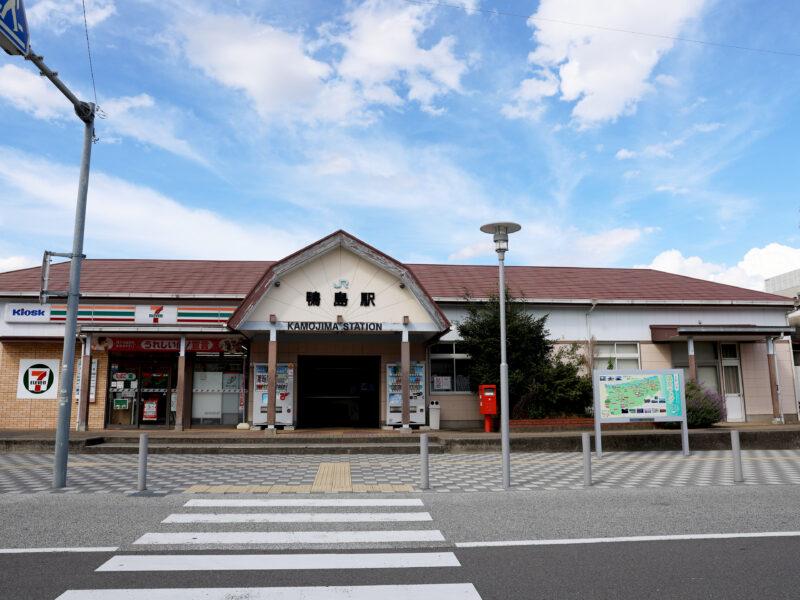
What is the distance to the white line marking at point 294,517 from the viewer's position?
7328 mm

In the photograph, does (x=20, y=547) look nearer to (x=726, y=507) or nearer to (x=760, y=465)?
(x=726, y=507)

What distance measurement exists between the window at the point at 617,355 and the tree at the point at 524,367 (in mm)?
2257

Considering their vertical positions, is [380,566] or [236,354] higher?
[236,354]

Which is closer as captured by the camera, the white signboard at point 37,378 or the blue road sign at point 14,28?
the blue road sign at point 14,28

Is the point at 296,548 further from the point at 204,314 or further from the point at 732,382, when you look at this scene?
the point at 732,382

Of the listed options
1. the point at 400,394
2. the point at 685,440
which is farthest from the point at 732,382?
the point at 400,394

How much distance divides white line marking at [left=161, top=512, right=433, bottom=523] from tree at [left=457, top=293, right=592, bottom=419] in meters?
10.1

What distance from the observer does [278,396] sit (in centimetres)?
1800

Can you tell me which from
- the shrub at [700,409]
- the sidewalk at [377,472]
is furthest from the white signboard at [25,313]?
the shrub at [700,409]

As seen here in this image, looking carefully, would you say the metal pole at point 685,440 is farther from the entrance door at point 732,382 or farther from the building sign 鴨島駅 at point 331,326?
the building sign 鴨島駅 at point 331,326

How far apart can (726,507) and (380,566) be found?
205 inches

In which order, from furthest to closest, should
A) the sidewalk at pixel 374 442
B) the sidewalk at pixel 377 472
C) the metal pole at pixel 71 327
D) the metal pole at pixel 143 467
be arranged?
the sidewalk at pixel 374 442 < the sidewalk at pixel 377 472 < the metal pole at pixel 71 327 < the metal pole at pixel 143 467

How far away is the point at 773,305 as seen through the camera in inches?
830

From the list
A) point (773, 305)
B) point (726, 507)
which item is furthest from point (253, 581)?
point (773, 305)
